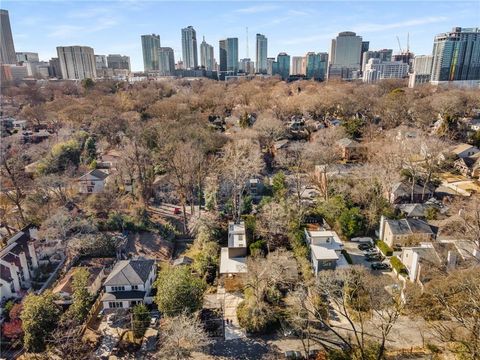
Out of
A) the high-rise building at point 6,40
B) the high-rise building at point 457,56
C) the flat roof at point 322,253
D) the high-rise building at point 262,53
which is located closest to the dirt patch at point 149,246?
the flat roof at point 322,253

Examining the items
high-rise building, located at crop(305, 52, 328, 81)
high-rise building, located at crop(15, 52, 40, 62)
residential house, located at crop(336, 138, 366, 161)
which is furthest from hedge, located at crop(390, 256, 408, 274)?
high-rise building, located at crop(15, 52, 40, 62)

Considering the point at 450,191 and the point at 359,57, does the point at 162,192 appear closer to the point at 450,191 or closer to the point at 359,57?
the point at 450,191

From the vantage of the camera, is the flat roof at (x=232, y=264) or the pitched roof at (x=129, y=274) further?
the flat roof at (x=232, y=264)

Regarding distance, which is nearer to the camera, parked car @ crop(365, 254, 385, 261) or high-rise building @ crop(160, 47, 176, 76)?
parked car @ crop(365, 254, 385, 261)

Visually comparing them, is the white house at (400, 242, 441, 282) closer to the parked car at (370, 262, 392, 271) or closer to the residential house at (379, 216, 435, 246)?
the parked car at (370, 262, 392, 271)

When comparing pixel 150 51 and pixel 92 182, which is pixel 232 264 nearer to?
pixel 92 182

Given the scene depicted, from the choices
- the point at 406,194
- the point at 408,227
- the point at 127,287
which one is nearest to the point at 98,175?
the point at 127,287

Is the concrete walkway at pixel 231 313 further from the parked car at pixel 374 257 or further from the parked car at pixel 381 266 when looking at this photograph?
the parked car at pixel 374 257
